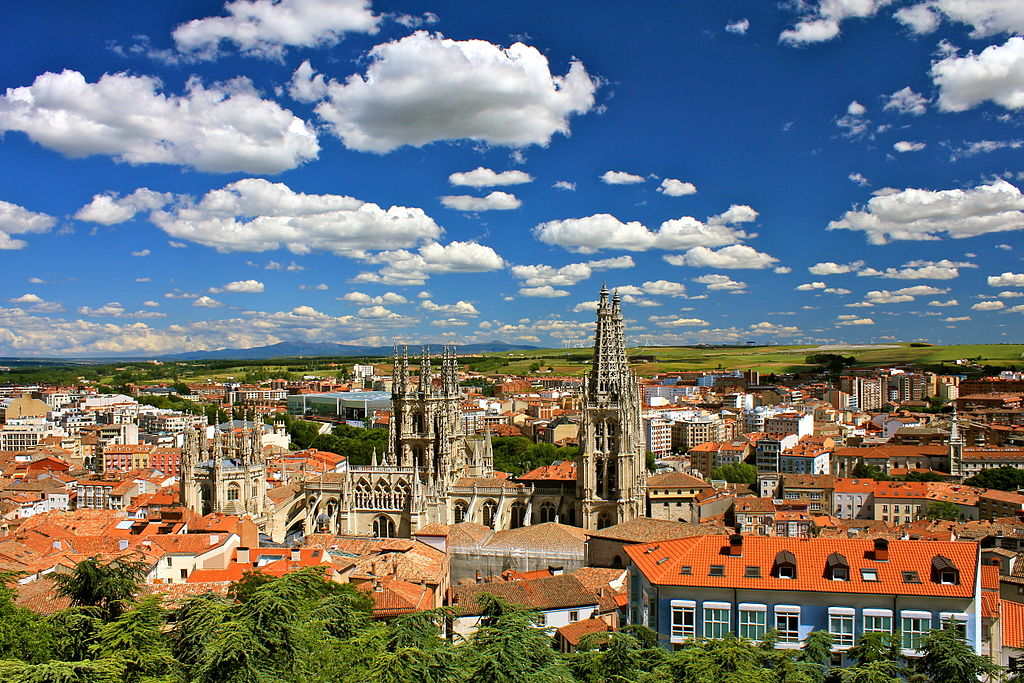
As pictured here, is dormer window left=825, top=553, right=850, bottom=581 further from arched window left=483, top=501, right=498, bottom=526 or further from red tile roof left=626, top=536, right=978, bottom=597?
arched window left=483, top=501, right=498, bottom=526

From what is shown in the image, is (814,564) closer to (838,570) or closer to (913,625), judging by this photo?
(838,570)

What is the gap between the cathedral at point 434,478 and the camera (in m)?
56.9

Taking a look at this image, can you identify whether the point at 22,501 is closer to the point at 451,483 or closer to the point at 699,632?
the point at 451,483

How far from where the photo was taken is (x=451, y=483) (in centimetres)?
6225

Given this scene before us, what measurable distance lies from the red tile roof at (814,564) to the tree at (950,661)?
3.65 metres

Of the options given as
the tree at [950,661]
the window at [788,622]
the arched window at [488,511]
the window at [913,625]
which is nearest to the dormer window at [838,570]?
the window at [788,622]

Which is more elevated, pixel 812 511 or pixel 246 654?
pixel 246 654

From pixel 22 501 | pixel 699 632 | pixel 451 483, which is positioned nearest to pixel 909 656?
pixel 699 632

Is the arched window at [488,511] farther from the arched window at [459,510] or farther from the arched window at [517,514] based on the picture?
the arched window at [459,510]

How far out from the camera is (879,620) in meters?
29.4

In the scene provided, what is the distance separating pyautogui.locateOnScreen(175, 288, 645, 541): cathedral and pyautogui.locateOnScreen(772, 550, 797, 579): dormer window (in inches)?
992

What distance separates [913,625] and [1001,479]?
7515cm

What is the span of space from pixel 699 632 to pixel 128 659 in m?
20.1

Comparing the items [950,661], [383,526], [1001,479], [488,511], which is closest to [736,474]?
[1001,479]
